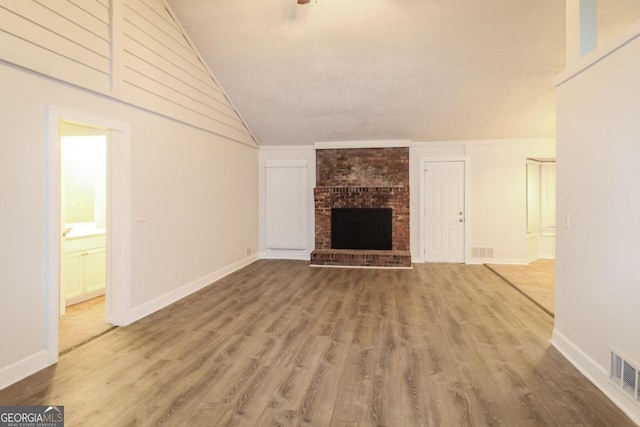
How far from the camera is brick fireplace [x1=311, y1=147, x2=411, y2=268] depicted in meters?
7.20

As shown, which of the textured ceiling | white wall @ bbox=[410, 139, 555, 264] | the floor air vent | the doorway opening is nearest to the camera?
the floor air vent

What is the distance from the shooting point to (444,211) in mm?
7344

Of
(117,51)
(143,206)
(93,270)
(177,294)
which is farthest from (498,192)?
(93,270)

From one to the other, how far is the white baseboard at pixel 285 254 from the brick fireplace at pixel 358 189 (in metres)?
0.41

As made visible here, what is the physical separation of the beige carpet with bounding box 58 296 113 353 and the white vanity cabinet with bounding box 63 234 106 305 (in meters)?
0.15

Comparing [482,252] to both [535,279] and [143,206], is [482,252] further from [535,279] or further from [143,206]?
[143,206]

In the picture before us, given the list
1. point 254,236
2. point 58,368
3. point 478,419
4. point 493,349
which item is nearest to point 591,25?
point 493,349

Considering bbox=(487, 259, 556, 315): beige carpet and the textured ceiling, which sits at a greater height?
the textured ceiling

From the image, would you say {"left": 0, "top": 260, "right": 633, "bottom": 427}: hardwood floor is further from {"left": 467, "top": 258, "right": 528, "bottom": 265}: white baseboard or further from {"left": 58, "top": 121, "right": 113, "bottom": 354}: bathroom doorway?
{"left": 467, "top": 258, "right": 528, "bottom": 265}: white baseboard

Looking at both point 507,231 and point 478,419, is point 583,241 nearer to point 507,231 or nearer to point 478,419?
point 478,419

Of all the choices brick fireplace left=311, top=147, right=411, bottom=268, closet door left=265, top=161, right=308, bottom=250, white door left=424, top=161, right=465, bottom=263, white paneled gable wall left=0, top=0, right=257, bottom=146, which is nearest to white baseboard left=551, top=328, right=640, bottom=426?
brick fireplace left=311, top=147, right=411, bottom=268

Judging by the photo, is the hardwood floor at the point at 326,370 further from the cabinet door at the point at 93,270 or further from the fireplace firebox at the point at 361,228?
the fireplace firebox at the point at 361,228

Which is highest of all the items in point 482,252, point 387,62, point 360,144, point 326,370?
point 387,62

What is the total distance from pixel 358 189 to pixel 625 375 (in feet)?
17.9
